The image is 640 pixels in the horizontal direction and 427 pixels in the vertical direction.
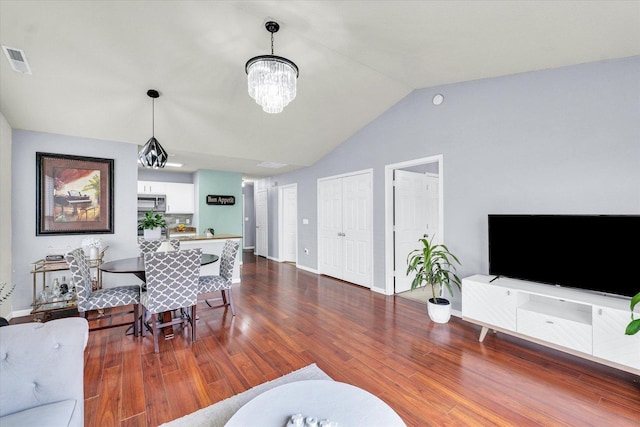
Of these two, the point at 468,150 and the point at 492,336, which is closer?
the point at 492,336

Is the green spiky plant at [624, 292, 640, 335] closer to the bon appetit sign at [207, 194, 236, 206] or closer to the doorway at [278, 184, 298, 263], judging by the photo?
the doorway at [278, 184, 298, 263]

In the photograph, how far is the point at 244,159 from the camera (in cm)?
521

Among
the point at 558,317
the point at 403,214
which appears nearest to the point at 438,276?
the point at 558,317

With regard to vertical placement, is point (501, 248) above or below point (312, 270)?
above

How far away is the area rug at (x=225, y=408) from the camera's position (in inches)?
66.2

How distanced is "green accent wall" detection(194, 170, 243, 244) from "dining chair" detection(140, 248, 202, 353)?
385 centimetres

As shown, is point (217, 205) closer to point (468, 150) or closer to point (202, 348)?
point (202, 348)

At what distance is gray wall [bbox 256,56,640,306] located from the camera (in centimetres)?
231

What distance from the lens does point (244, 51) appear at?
108 inches

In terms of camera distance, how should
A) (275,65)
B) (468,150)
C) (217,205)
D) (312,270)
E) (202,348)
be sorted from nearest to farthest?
(275,65) < (202,348) < (468,150) < (312,270) < (217,205)

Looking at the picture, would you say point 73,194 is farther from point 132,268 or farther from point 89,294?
point 132,268

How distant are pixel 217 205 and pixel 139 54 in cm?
426

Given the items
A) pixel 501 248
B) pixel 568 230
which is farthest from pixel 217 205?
pixel 568 230

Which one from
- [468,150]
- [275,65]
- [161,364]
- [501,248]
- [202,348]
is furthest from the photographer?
[468,150]
